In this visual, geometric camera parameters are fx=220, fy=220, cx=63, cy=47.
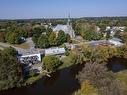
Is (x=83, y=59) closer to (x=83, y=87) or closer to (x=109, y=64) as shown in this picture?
(x=109, y=64)

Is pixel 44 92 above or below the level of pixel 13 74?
below

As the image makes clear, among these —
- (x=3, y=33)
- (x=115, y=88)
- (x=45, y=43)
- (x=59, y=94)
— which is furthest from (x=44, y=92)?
(x=3, y=33)

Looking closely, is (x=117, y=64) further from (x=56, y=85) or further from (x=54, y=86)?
(x=54, y=86)

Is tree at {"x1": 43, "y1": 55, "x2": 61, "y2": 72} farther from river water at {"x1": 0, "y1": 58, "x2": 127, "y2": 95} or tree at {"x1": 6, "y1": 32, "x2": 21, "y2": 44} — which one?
tree at {"x1": 6, "y1": 32, "x2": 21, "y2": 44}

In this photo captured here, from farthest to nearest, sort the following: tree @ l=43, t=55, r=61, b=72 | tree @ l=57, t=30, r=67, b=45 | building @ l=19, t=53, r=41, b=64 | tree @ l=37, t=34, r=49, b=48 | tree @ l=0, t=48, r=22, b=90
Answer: tree @ l=57, t=30, r=67, b=45 < tree @ l=37, t=34, r=49, b=48 < building @ l=19, t=53, r=41, b=64 < tree @ l=43, t=55, r=61, b=72 < tree @ l=0, t=48, r=22, b=90

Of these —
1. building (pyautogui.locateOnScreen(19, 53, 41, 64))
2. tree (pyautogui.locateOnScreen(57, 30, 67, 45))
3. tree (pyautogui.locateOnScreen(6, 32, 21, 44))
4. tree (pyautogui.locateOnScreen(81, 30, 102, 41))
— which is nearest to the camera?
building (pyautogui.locateOnScreen(19, 53, 41, 64))

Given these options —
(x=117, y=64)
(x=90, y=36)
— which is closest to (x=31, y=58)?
(x=117, y=64)

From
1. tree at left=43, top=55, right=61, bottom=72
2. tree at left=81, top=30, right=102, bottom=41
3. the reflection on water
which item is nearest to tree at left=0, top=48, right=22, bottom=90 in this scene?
tree at left=43, top=55, right=61, bottom=72

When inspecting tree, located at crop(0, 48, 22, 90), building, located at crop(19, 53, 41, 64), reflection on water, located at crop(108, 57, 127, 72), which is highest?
tree, located at crop(0, 48, 22, 90)
